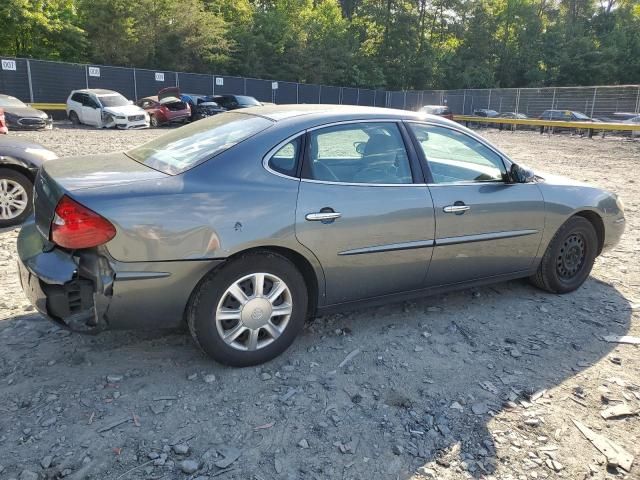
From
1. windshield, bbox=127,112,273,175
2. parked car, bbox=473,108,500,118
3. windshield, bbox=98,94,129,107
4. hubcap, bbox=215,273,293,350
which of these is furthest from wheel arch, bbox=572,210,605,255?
parked car, bbox=473,108,500,118

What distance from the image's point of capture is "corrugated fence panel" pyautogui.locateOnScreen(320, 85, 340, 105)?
39781 millimetres

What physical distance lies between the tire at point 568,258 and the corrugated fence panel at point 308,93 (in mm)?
35065

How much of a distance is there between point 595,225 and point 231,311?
3536 mm

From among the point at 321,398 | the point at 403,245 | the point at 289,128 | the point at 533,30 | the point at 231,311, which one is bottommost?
the point at 321,398

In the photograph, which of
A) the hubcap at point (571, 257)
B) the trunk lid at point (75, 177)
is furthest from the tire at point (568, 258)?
the trunk lid at point (75, 177)

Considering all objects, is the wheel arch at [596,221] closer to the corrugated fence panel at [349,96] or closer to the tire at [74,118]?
the tire at [74,118]

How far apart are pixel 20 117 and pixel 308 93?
24204 millimetres

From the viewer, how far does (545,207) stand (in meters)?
4.31

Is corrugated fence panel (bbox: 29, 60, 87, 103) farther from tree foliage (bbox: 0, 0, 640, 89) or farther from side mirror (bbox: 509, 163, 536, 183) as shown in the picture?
side mirror (bbox: 509, 163, 536, 183)

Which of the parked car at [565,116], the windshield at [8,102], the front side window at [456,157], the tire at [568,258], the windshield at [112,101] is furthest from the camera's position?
the parked car at [565,116]

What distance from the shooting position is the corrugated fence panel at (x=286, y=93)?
36.4 metres

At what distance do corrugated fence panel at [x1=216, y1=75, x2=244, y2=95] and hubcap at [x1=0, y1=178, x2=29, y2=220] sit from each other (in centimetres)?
2882

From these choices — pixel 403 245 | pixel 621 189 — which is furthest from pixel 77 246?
pixel 621 189

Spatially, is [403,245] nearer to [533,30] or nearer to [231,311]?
[231,311]
